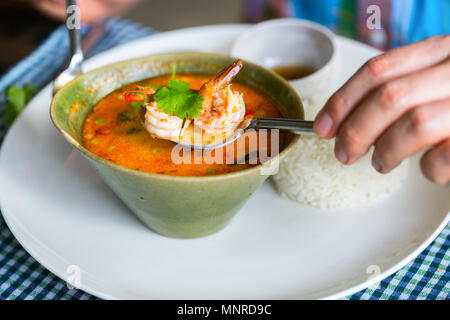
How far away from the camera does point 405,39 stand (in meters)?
2.42

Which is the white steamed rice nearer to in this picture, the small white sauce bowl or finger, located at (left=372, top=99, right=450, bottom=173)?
finger, located at (left=372, top=99, right=450, bottom=173)

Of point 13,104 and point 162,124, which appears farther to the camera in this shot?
point 13,104

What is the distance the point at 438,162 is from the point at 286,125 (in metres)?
0.37

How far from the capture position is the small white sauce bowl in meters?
2.04

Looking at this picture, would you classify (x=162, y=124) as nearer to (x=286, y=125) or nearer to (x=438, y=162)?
(x=286, y=125)

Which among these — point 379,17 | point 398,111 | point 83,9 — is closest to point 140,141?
point 398,111

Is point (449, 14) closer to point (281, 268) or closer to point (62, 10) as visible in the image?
point (281, 268)

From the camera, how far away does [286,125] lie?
1308 mm


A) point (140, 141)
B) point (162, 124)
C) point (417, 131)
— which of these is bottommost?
point (140, 141)

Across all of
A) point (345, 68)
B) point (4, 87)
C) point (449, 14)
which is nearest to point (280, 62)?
point (345, 68)

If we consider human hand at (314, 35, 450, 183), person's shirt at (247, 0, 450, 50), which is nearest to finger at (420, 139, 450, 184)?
human hand at (314, 35, 450, 183)

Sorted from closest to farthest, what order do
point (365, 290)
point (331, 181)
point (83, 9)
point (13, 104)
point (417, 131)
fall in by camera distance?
point (417, 131) < point (365, 290) < point (331, 181) < point (13, 104) < point (83, 9)

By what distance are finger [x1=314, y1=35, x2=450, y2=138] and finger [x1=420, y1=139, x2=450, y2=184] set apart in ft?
0.63

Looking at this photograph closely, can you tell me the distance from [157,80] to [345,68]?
0.75 meters
